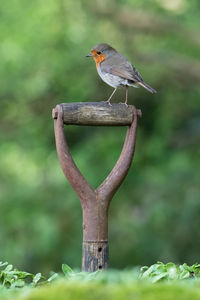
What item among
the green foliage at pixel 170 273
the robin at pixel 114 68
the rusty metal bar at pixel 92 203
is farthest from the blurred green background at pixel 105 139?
the green foliage at pixel 170 273

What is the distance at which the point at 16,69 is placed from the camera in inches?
417

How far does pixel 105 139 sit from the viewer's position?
10.2 meters

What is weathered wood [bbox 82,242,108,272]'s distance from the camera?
2795 millimetres

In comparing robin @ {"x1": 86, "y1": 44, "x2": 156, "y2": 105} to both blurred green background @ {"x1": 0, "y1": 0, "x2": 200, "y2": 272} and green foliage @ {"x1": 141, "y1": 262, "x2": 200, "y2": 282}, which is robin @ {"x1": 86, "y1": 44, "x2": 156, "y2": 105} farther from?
blurred green background @ {"x1": 0, "y1": 0, "x2": 200, "y2": 272}

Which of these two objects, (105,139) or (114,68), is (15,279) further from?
(105,139)

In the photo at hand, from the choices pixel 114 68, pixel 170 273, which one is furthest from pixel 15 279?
pixel 114 68

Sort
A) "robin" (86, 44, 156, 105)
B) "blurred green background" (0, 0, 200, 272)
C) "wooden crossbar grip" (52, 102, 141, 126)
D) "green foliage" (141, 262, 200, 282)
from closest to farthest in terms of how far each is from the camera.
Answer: "green foliage" (141, 262, 200, 282), "wooden crossbar grip" (52, 102, 141, 126), "robin" (86, 44, 156, 105), "blurred green background" (0, 0, 200, 272)

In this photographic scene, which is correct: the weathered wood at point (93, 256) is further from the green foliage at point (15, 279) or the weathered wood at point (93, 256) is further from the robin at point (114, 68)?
the robin at point (114, 68)

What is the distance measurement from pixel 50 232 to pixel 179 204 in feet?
6.97

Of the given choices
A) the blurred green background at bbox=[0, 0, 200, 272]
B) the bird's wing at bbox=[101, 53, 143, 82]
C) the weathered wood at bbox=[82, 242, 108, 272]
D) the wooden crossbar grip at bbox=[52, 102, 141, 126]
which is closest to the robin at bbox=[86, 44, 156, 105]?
the bird's wing at bbox=[101, 53, 143, 82]

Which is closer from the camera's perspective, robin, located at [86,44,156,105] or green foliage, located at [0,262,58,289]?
green foliage, located at [0,262,58,289]

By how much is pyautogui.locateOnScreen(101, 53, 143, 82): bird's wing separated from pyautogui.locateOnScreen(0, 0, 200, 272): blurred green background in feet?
16.9

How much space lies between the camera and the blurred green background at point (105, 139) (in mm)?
9602

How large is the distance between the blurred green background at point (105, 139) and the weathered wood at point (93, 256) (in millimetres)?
6596
